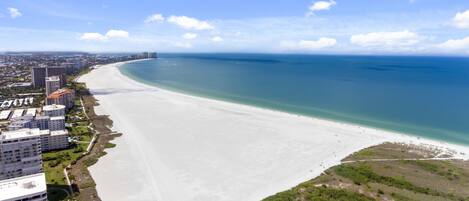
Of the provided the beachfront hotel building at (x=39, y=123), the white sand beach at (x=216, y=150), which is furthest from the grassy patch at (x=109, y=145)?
the beachfront hotel building at (x=39, y=123)

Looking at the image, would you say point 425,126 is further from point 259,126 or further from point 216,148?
point 216,148

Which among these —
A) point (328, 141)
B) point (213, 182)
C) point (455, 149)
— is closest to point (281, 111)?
point (328, 141)

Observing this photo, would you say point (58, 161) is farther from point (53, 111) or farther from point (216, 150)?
point (216, 150)

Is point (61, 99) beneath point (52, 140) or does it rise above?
above

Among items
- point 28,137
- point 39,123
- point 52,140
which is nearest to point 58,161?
point 52,140

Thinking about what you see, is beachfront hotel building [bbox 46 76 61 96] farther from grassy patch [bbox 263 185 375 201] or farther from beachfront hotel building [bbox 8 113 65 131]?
grassy patch [bbox 263 185 375 201]
